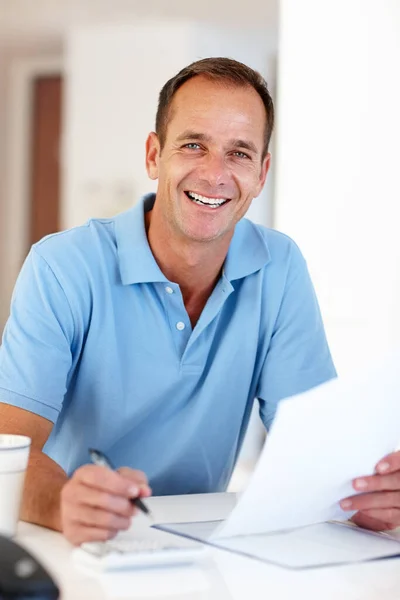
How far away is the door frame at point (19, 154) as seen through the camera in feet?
22.7

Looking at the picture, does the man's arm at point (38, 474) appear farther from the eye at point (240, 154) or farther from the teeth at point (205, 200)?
the eye at point (240, 154)

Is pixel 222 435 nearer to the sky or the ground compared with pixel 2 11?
nearer to the ground

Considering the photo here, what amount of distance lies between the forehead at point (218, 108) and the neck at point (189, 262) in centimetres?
20

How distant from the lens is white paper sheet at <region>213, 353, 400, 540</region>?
122 cm

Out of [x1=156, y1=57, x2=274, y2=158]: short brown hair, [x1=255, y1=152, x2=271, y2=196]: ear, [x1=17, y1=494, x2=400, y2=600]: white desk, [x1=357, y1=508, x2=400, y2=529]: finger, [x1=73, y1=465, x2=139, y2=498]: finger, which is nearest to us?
[x1=17, y1=494, x2=400, y2=600]: white desk

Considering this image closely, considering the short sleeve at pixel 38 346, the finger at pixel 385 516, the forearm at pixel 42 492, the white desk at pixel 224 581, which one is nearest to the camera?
the white desk at pixel 224 581

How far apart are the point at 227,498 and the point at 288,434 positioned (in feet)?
1.39

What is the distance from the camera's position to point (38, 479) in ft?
4.63

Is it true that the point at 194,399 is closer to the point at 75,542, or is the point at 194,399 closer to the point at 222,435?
the point at 222,435

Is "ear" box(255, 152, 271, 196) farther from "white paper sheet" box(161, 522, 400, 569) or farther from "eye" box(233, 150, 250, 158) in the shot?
"white paper sheet" box(161, 522, 400, 569)

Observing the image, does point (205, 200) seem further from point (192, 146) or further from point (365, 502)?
point (365, 502)

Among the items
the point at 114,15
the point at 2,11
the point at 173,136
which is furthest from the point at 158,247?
the point at 2,11

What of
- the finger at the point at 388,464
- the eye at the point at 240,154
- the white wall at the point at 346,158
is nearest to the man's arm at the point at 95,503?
the finger at the point at 388,464

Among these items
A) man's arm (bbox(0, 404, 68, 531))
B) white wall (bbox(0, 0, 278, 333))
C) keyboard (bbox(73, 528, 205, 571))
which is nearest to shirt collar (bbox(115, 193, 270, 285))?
man's arm (bbox(0, 404, 68, 531))
